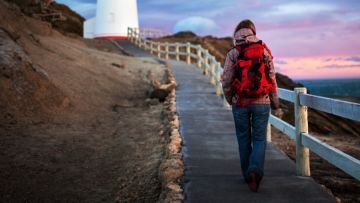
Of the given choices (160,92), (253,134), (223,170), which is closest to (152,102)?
(160,92)

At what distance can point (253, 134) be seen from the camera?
5.05 metres

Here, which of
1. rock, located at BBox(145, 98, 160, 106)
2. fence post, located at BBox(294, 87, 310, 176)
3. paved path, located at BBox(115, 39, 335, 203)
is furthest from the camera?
rock, located at BBox(145, 98, 160, 106)

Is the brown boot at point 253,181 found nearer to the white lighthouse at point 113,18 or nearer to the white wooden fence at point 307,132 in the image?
the white wooden fence at point 307,132

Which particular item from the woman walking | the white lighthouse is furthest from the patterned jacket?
the white lighthouse

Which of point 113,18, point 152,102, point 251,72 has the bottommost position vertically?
point 152,102

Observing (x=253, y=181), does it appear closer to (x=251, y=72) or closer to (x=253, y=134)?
(x=253, y=134)

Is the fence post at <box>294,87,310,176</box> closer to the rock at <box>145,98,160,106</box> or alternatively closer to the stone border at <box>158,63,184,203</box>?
the stone border at <box>158,63,184,203</box>

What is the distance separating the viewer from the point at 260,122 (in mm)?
4977

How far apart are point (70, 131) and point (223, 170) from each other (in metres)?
4.15

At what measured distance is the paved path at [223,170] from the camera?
4774 mm

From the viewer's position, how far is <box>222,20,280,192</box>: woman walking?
4809 mm

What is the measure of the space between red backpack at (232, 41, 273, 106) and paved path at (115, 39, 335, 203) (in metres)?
1.09

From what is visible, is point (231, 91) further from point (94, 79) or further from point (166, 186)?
point (94, 79)

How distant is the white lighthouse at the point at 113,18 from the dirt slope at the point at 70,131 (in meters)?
27.8
